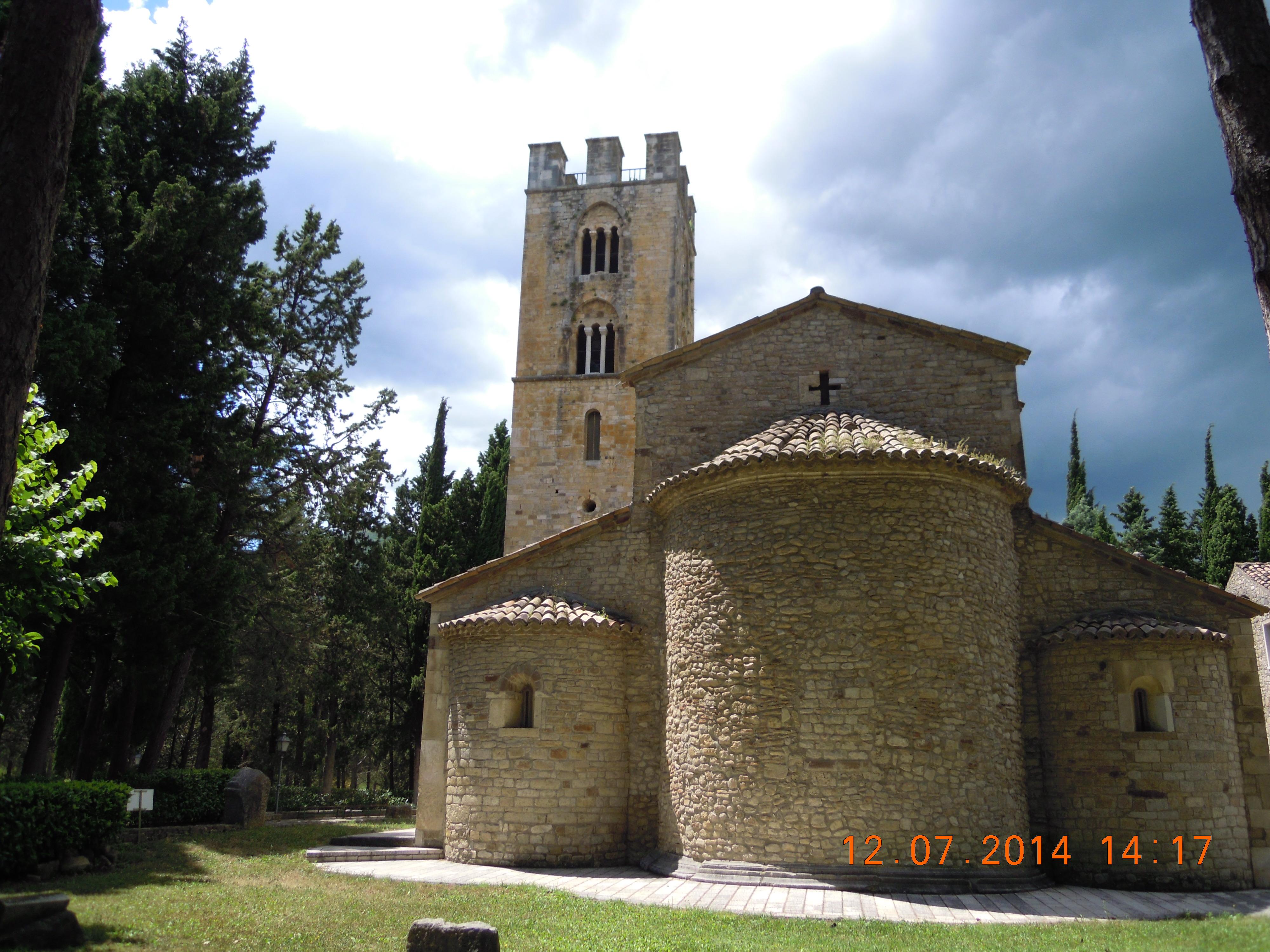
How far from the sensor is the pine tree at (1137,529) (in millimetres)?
34688

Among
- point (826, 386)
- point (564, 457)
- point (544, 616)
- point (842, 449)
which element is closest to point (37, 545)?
point (544, 616)

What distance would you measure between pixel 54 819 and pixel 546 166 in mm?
24324

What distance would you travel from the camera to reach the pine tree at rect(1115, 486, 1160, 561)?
3469 centimetres

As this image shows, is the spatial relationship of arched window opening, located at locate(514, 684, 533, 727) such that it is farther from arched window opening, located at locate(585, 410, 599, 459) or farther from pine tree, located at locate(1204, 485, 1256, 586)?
pine tree, located at locate(1204, 485, 1256, 586)

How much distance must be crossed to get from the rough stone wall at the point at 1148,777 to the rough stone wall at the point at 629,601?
5726 mm

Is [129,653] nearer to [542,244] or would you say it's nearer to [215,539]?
[215,539]

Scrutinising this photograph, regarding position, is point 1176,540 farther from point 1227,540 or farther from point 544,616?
point 544,616

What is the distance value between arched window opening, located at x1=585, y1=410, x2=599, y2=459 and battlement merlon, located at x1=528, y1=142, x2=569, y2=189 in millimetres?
8551

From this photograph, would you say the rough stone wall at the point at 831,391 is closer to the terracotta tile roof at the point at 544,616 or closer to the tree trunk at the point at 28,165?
the terracotta tile roof at the point at 544,616

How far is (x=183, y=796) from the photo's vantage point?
61.7ft

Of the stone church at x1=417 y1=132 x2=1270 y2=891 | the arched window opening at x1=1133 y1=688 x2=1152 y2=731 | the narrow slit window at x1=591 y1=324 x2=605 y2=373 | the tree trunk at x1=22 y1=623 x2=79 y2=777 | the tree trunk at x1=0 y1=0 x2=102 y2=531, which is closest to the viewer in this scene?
the tree trunk at x1=0 y1=0 x2=102 y2=531

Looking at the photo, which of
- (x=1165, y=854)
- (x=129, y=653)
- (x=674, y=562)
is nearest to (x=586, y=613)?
(x=674, y=562)

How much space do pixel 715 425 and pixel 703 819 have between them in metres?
6.48

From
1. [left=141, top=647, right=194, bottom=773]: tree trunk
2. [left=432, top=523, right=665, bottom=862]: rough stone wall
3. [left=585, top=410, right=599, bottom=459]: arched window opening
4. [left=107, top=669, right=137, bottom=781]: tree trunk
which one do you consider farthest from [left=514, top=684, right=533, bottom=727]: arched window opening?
[left=585, top=410, right=599, bottom=459]: arched window opening
